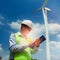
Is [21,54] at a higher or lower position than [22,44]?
lower

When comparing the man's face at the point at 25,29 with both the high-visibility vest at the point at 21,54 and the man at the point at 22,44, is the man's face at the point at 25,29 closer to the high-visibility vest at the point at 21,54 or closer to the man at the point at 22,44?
the man at the point at 22,44

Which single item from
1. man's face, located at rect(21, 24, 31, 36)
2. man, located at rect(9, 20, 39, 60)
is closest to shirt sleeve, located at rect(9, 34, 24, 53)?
man, located at rect(9, 20, 39, 60)

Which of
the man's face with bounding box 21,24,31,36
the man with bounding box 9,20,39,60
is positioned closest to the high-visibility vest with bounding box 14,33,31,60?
the man with bounding box 9,20,39,60

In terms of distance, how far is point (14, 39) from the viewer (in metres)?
4.31

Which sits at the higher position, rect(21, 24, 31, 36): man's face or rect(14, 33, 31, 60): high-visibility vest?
rect(21, 24, 31, 36): man's face

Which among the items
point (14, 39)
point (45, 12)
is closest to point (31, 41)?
point (14, 39)

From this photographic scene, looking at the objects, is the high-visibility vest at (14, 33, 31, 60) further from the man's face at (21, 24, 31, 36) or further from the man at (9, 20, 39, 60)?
the man's face at (21, 24, 31, 36)

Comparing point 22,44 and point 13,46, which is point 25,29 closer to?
point 22,44

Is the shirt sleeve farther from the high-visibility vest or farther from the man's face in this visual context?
the man's face

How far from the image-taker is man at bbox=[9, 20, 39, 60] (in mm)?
4176

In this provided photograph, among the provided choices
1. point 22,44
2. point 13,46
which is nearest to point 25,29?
point 22,44

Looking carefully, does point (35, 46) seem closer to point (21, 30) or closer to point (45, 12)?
point (21, 30)

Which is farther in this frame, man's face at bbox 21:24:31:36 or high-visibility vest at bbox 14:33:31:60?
man's face at bbox 21:24:31:36

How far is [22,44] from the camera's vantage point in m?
4.21
